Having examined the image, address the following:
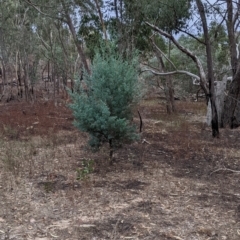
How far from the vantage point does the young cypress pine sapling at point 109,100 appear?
7.94 meters

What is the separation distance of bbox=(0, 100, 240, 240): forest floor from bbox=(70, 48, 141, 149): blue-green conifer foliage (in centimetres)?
71

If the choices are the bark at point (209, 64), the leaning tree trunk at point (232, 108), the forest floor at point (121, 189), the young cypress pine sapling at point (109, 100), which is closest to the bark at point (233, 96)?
the leaning tree trunk at point (232, 108)

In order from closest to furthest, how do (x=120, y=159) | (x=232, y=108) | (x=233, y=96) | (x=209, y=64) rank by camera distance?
(x=120, y=159)
(x=209, y=64)
(x=233, y=96)
(x=232, y=108)

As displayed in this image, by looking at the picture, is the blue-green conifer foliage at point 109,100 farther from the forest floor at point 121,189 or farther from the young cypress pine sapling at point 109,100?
the forest floor at point 121,189

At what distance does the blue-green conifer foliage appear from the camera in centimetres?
794

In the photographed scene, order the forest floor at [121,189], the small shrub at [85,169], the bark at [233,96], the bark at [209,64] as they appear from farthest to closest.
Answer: the bark at [233,96]
the bark at [209,64]
the small shrub at [85,169]
the forest floor at [121,189]

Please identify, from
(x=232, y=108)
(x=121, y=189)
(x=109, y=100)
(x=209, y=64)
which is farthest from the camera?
(x=232, y=108)

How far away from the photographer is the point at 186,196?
21.9ft

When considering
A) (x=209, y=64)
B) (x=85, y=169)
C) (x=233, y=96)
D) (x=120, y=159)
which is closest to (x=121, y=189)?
(x=85, y=169)

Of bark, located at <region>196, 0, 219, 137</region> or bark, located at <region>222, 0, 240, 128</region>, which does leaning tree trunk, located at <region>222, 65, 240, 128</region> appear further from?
bark, located at <region>196, 0, 219, 137</region>

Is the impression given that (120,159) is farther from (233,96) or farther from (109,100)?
(233,96)

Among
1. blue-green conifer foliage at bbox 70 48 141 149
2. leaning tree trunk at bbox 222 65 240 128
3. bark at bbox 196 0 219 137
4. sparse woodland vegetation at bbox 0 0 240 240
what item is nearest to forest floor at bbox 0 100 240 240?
sparse woodland vegetation at bbox 0 0 240 240

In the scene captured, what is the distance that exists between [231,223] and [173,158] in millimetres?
3900

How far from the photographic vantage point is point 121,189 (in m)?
7.02
